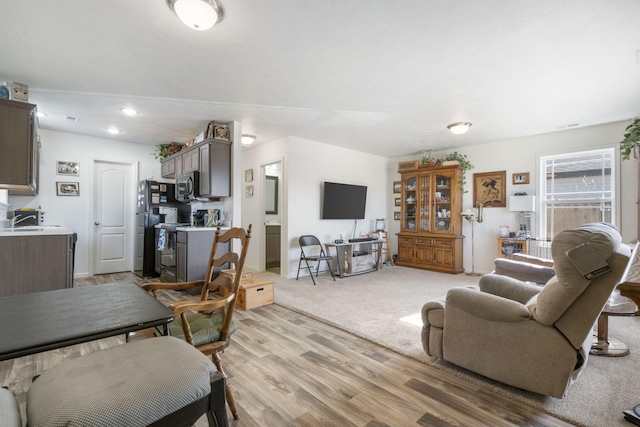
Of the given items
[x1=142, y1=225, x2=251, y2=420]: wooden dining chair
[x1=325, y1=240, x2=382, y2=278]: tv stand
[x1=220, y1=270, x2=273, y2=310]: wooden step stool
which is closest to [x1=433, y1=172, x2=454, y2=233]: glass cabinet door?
[x1=325, y1=240, x2=382, y2=278]: tv stand

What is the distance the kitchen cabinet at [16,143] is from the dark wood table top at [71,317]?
94.9 inches

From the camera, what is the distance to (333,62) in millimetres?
2707

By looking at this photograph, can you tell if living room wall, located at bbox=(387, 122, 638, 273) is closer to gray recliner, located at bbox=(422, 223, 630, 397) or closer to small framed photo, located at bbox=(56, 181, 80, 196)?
gray recliner, located at bbox=(422, 223, 630, 397)

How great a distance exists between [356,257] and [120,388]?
4.89m

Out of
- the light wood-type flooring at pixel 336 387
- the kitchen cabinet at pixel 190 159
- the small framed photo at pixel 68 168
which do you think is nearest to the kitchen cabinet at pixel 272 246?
the kitchen cabinet at pixel 190 159

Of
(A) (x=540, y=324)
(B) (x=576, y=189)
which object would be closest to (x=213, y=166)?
(A) (x=540, y=324)

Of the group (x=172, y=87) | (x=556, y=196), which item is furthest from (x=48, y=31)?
(x=556, y=196)

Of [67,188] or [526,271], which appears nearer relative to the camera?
[526,271]

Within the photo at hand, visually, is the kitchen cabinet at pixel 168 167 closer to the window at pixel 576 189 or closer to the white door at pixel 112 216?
the white door at pixel 112 216

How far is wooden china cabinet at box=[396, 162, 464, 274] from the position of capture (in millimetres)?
5758

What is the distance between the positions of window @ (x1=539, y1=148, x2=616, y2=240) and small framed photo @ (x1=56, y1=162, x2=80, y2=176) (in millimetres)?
8092

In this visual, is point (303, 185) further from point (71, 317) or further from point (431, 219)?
point (71, 317)

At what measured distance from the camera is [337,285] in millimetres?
4734

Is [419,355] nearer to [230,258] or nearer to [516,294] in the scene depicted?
[516,294]
